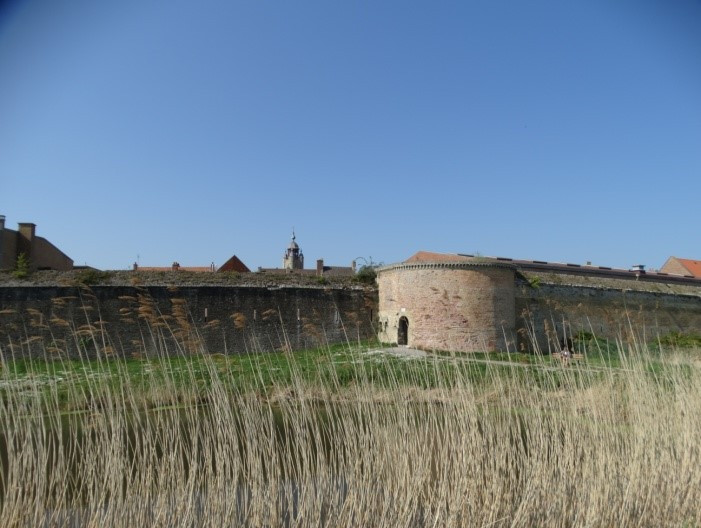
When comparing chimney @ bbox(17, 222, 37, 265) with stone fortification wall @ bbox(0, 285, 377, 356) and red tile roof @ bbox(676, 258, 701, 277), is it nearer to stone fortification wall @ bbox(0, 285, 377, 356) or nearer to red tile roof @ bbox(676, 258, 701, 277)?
stone fortification wall @ bbox(0, 285, 377, 356)

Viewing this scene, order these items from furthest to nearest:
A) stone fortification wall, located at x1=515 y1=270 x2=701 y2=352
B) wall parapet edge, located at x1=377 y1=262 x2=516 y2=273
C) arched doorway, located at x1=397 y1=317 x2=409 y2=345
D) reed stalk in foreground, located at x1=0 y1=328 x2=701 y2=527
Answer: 1. stone fortification wall, located at x1=515 y1=270 x2=701 y2=352
2. arched doorway, located at x1=397 y1=317 x2=409 y2=345
3. wall parapet edge, located at x1=377 y1=262 x2=516 y2=273
4. reed stalk in foreground, located at x1=0 y1=328 x2=701 y2=527

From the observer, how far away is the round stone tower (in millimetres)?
18828

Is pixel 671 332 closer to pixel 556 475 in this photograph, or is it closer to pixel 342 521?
pixel 556 475

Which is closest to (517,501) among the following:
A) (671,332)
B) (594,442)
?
(594,442)

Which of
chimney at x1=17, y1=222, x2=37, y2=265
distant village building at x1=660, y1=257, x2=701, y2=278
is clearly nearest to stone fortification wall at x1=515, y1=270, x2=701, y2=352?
distant village building at x1=660, y1=257, x2=701, y2=278

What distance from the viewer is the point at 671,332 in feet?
79.5

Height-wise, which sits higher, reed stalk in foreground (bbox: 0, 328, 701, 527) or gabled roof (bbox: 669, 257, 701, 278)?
gabled roof (bbox: 669, 257, 701, 278)

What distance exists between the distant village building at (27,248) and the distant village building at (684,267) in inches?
1492

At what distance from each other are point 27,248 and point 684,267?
133 feet

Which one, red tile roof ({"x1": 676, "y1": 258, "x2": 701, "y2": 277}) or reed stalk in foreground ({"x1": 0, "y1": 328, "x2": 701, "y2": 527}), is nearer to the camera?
reed stalk in foreground ({"x1": 0, "y1": 328, "x2": 701, "y2": 527})

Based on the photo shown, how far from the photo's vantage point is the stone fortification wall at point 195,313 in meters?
17.2

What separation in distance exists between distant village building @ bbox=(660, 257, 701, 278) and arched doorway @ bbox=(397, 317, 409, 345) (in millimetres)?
26965

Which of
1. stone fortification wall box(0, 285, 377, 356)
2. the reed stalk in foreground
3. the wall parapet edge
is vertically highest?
the wall parapet edge

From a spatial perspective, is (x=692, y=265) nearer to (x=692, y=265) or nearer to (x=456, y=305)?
(x=692, y=265)
